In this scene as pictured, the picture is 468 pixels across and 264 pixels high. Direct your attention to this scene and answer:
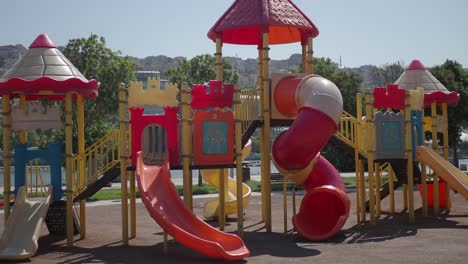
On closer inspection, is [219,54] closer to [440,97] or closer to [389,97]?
[389,97]

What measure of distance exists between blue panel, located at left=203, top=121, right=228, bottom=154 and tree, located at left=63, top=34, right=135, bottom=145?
1883 centimetres

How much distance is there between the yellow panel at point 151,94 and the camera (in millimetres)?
15094

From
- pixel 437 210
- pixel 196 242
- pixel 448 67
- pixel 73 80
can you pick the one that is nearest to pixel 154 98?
pixel 73 80

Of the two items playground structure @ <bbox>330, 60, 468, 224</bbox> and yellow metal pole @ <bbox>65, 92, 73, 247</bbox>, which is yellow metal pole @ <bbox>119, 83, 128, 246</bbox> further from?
playground structure @ <bbox>330, 60, 468, 224</bbox>

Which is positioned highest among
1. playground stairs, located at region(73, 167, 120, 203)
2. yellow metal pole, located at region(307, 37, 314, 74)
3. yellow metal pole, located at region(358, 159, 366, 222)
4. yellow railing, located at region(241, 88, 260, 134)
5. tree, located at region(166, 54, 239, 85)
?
tree, located at region(166, 54, 239, 85)

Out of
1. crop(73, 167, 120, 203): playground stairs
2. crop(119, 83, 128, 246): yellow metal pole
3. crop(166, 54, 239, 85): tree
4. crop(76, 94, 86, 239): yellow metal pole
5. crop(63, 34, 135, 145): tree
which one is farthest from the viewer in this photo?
crop(166, 54, 239, 85): tree

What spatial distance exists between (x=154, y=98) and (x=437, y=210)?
1062 cm

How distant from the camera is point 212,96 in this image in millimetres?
15539

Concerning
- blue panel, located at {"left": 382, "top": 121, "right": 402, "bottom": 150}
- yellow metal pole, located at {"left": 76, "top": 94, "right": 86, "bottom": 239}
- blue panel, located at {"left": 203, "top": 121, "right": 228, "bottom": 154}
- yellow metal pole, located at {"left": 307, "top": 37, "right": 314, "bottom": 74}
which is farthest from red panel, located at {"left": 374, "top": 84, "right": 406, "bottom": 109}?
yellow metal pole, located at {"left": 76, "top": 94, "right": 86, "bottom": 239}

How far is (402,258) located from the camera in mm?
12703

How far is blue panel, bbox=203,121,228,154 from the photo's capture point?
15.5 metres

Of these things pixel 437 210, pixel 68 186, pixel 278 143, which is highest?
pixel 278 143

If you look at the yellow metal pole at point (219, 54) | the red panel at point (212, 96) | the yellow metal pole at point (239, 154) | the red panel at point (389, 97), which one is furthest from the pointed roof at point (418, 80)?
the red panel at point (212, 96)

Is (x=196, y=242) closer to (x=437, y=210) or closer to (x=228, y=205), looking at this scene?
(x=228, y=205)
